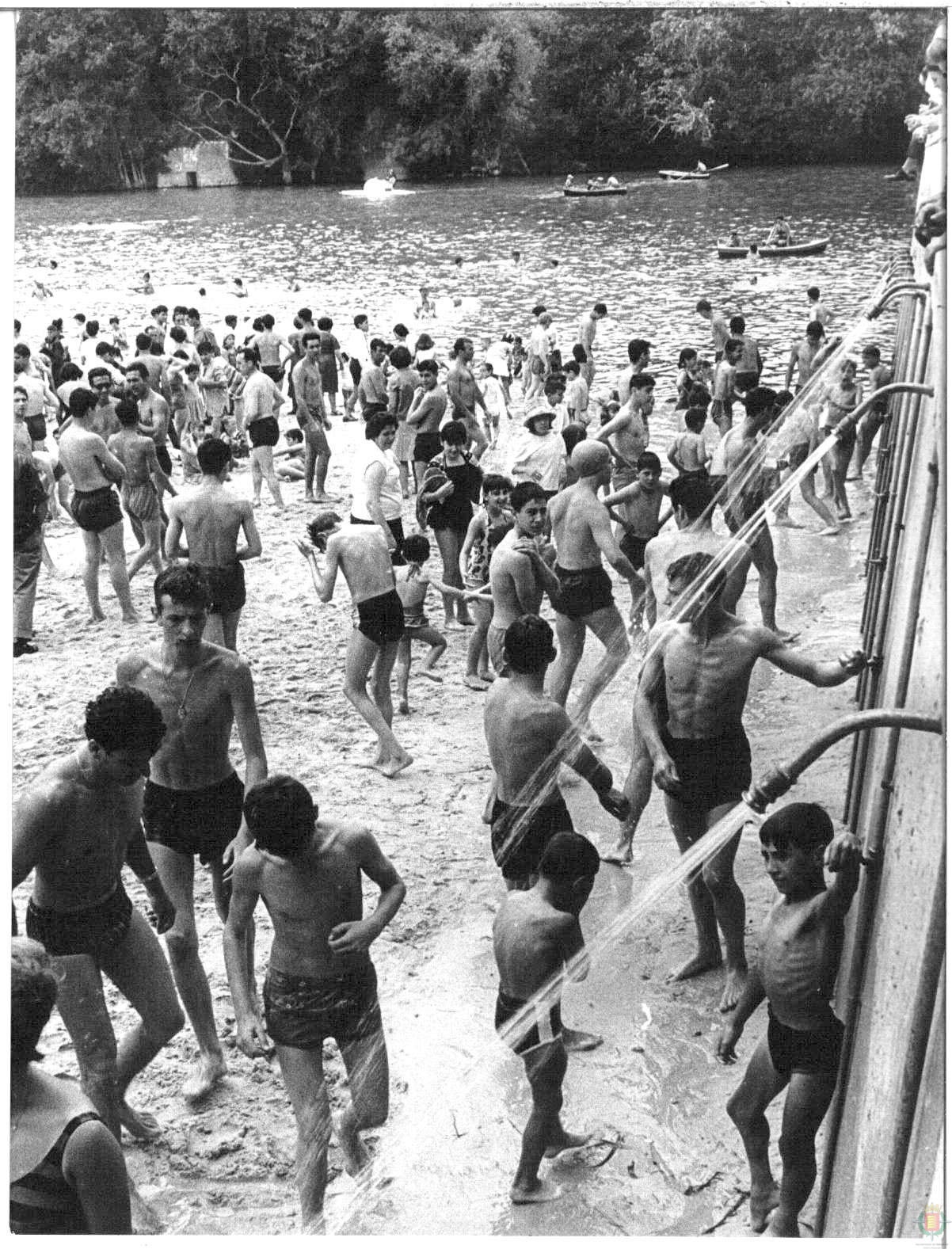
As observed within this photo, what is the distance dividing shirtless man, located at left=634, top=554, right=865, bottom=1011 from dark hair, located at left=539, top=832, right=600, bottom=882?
0.99 m

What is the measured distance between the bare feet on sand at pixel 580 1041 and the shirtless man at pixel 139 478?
581cm

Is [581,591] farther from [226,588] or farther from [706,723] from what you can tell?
[706,723]

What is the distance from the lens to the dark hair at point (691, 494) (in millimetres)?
6074

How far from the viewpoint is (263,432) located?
1287cm

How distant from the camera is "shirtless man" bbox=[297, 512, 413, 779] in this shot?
7.27 m

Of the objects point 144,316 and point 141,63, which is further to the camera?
point 144,316

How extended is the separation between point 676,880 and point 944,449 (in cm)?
314

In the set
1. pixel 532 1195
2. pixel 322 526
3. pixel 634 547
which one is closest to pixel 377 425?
pixel 322 526

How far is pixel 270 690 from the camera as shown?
8906mm

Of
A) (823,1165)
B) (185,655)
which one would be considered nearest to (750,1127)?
(823,1165)

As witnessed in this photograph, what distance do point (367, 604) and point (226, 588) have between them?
1.18 m

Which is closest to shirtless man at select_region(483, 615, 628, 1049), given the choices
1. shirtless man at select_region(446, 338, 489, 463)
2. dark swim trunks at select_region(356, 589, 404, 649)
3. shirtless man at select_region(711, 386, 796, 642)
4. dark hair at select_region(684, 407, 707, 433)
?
dark swim trunks at select_region(356, 589, 404, 649)

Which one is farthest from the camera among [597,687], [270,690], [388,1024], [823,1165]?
[270,690]

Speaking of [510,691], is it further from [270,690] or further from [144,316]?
[144,316]
